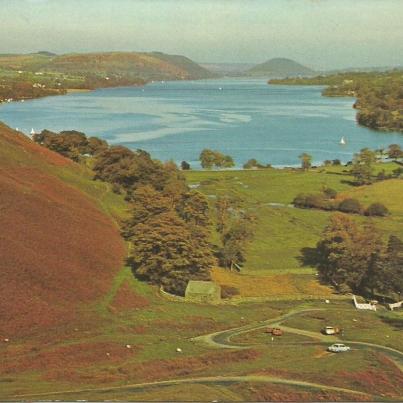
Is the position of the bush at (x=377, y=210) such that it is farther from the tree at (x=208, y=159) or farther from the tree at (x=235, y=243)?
the tree at (x=208, y=159)

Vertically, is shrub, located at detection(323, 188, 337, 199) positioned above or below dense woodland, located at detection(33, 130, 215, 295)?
below

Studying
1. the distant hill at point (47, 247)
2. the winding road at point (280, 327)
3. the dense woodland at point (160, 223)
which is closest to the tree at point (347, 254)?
the dense woodland at point (160, 223)

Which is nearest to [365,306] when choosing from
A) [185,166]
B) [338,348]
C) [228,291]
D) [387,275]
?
[387,275]

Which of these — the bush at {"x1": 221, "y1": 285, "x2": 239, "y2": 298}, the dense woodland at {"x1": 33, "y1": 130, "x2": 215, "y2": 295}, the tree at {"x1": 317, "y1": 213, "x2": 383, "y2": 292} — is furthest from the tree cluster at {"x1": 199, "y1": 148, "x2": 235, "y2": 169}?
the bush at {"x1": 221, "y1": 285, "x2": 239, "y2": 298}

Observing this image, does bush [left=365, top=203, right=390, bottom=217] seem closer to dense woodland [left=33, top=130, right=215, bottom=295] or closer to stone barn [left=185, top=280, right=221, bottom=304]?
dense woodland [left=33, top=130, right=215, bottom=295]

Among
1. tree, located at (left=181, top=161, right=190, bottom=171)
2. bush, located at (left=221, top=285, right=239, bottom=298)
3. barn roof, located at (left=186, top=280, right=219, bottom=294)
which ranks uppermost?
barn roof, located at (left=186, top=280, right=219, bottom=294)

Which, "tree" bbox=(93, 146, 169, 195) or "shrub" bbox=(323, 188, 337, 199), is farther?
"shrub" bbox=(323, 188, 337, 199)

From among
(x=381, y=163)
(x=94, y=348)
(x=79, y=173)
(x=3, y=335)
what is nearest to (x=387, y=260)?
(x=94, y=348)
